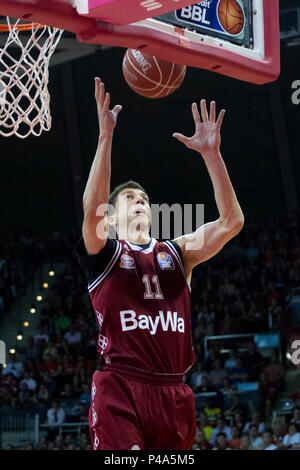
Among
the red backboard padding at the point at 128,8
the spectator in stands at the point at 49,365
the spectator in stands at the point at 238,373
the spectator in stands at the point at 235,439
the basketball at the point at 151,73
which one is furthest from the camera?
the spectator in stands at the point at 49,365

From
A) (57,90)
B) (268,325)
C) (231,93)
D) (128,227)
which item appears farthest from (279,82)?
(128,227)

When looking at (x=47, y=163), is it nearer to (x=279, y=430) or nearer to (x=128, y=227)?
(x=279, y=430)

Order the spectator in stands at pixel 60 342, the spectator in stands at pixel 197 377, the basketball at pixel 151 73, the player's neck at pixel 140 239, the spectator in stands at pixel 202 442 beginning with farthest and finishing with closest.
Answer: the spectator in stands at pixel 60 342 → the spectator in stands at pixel 197 377 → the spectator in stands at pixel 202 442 → the basketball at pixel 151 73 → the player's neck at pixel 140 239

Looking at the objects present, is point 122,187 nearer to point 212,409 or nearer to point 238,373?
point 212,409

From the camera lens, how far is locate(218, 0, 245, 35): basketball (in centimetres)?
413

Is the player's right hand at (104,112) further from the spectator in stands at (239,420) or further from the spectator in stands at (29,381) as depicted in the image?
the spectator in stands at (29,381)

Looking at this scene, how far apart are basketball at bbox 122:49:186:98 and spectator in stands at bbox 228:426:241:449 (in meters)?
6.62

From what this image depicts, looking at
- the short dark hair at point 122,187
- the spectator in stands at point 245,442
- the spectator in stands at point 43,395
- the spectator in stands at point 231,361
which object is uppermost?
the short dark hair at point 122,187

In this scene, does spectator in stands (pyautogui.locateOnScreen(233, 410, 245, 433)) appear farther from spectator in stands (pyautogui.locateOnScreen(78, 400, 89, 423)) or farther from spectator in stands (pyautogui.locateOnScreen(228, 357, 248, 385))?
spectator in stands (pyautogui.locateOnScreen(78, 400, 89, 423))

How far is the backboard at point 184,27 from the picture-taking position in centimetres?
335

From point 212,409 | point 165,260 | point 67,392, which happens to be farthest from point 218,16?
point 67,392

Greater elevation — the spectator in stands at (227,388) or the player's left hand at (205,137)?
the player's left hand at (205,137)

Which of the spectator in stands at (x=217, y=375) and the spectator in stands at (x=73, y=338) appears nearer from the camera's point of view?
the spectator in stands at (x=217, y=375)

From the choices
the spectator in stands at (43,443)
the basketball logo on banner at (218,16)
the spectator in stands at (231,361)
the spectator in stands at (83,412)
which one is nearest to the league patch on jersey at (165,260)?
the basketball logo on banner at (218,16)
